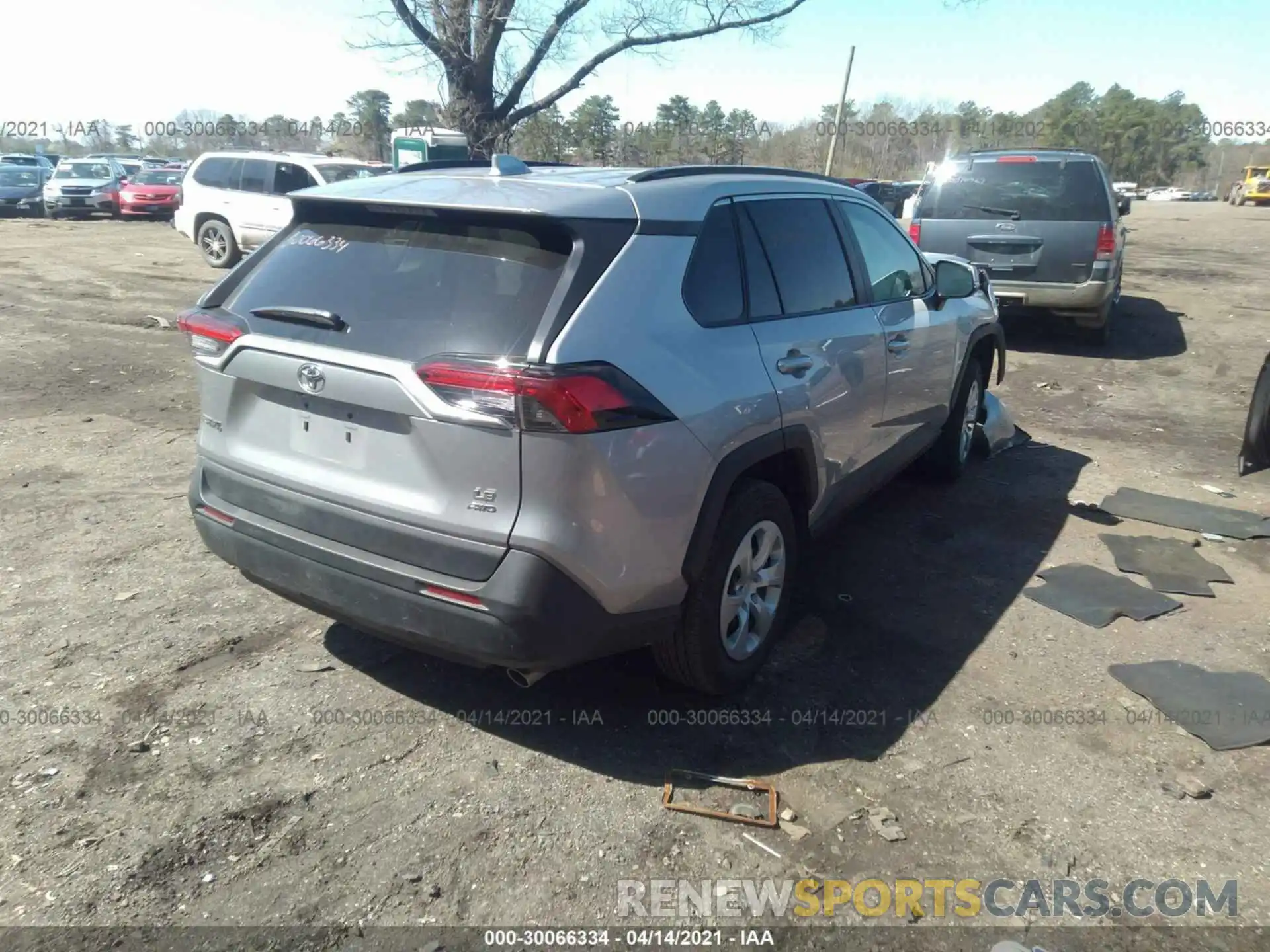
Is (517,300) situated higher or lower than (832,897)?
higher

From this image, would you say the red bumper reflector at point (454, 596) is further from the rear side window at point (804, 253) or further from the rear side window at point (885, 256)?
the rear side window at point (885, 256)

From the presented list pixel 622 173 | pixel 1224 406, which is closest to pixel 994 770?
pixel 622 173

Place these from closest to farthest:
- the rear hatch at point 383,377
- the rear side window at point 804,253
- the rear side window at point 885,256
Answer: the rear hatch at point 383,377 < the rear side window at point 804,253 < the rear side window at point 885,256

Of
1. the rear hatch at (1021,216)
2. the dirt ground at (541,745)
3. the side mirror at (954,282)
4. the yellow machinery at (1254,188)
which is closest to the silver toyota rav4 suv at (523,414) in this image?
the dirt ground at (541,745)

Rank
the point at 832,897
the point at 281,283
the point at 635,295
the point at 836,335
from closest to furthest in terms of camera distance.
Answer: the point at 832,897 < the point at 635,295 < the point at 281,283 < the point at 836,335

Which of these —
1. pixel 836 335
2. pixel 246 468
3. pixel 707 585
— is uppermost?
pixel 836 335

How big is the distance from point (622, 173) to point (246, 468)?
1.70m

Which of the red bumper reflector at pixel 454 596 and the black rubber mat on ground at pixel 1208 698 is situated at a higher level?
the red bumper reflector at pixel 454 596

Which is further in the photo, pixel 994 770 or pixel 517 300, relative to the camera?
pixel 994 770

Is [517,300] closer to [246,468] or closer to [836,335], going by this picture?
[246,468]

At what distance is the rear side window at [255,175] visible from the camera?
611 inches

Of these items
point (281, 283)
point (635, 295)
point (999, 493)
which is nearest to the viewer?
point (635, 295)

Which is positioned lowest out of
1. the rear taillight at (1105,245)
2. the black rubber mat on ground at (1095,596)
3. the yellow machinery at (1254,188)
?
the black rubber mat on ground at (1095,596)

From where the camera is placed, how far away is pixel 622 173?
3.45 meters
